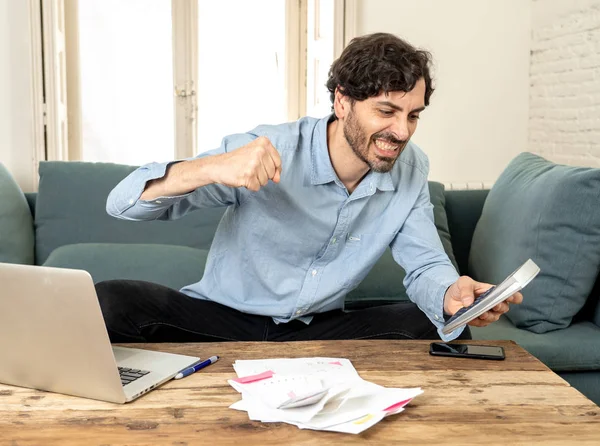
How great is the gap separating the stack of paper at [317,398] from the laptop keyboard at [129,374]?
172mm

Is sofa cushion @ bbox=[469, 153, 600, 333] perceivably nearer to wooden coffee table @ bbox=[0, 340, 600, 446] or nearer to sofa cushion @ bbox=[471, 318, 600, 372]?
sofa cushion @ bbox=[471, 318, 600, 372]

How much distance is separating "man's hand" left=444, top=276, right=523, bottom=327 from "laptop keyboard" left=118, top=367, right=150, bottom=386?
2.20 feet

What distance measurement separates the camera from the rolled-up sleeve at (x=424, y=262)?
70.2 inches

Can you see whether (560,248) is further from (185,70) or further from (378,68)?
(185,70)

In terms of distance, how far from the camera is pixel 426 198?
6.92 ft

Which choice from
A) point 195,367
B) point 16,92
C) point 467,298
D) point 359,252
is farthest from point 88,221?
point 467,298

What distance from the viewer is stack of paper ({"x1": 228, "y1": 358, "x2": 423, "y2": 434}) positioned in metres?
1.16

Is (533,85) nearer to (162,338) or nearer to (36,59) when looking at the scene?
(36,59)

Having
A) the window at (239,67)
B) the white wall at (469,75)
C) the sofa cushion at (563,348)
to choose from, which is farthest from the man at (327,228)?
the window at (239,67)

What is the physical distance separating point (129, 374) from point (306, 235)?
0.76 meters

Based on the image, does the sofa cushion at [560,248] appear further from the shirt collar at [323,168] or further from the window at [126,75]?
the window at [126,75]

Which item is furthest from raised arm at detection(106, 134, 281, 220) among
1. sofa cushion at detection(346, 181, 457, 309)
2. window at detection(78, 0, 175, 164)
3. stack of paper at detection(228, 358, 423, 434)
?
window at detection(78, 0, 175, 164)

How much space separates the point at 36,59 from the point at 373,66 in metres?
2.05

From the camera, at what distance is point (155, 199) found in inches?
68.5
